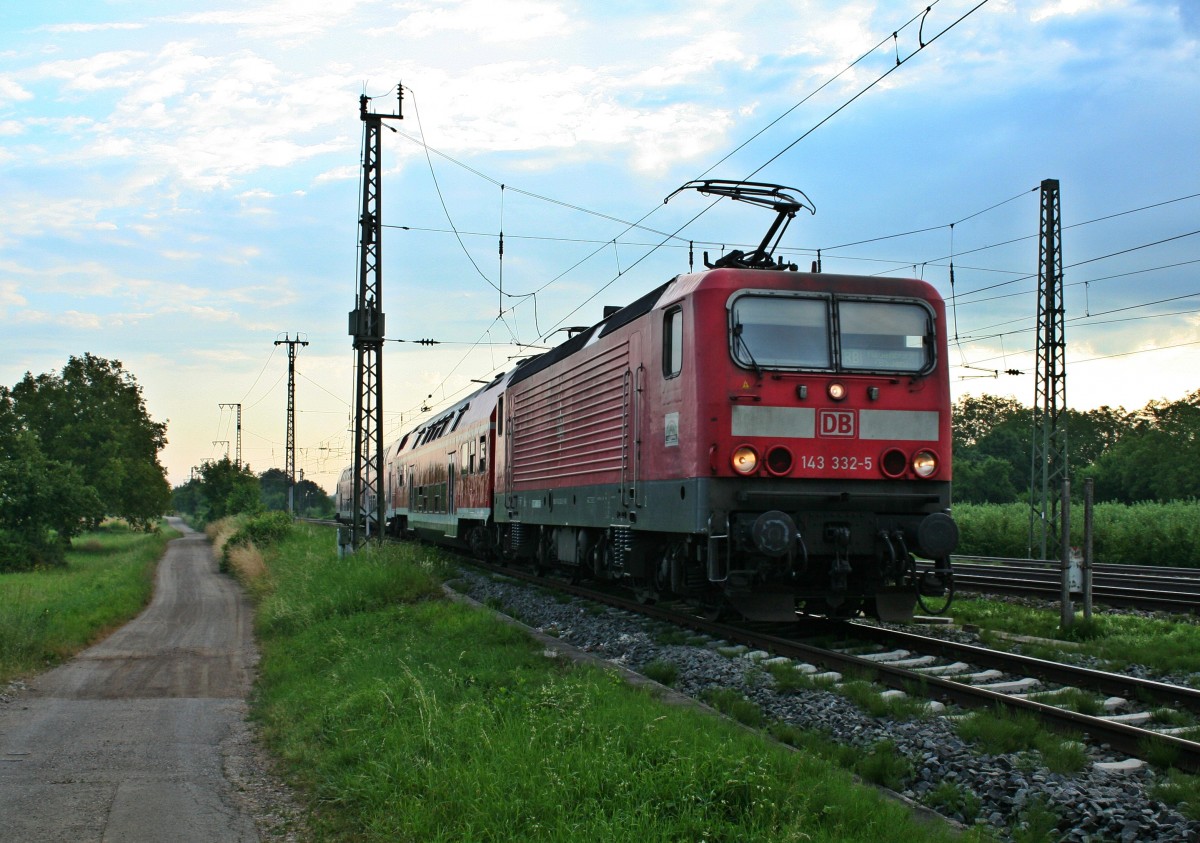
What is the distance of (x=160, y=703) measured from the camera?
9867 mm

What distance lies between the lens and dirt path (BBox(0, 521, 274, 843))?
18.9 feet

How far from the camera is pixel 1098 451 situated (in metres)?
72.4

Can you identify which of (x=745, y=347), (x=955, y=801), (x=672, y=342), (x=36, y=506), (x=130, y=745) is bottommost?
(x=130, y=745)

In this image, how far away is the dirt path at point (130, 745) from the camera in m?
5.75

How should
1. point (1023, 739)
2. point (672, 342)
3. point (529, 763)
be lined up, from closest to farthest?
point (529, 763)
point (1023, 739)
point (672, 342)

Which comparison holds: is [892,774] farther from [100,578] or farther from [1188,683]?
[100,578]

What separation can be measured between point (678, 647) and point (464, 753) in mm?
4725

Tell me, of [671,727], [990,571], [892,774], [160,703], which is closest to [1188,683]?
[892,774]

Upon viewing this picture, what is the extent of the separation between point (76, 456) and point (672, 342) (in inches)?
2180

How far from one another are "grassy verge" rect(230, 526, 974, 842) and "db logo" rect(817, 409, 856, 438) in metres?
3.39

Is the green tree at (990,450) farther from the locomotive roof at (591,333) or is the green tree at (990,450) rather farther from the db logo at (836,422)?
the db logo at (836,422)

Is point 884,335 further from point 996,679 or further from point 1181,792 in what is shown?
point 1181,792

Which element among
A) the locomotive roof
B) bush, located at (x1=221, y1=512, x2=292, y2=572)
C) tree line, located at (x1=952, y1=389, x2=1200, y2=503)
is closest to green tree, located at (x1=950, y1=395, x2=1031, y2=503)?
tree line, located at (x1=952, y1=389, x2=1200, y2=503)

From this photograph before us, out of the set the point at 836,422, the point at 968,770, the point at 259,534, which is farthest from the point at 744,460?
the point at 259,534
